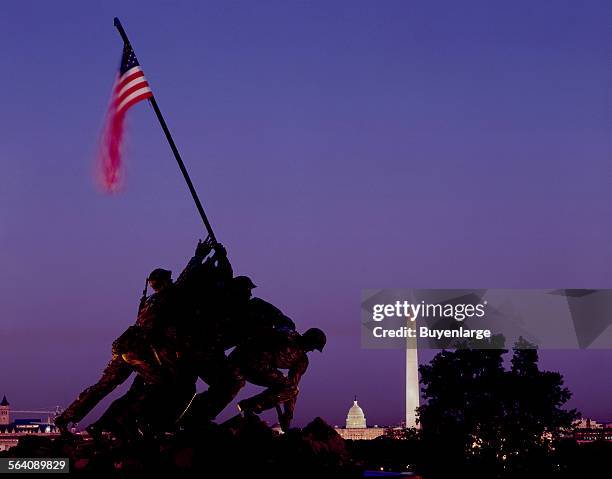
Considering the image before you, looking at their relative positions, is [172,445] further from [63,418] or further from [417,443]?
[417,443]

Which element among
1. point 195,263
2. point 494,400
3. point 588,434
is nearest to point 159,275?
point 195,263

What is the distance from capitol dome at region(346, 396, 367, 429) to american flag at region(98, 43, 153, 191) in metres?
149

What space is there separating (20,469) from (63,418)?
1.38m

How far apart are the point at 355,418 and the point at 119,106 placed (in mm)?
152209

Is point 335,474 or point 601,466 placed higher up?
point 601,466

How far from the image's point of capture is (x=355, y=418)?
166125 mm

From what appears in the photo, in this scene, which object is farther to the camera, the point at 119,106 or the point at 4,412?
the point at 4,412

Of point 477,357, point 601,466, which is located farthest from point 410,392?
point 601,466

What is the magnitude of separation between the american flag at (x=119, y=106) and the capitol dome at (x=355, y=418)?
488 feet

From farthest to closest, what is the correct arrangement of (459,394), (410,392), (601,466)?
1. (410,392)
2. (459,394)
3. (601,466)

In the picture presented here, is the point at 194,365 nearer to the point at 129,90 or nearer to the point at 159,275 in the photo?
the point at 159,275

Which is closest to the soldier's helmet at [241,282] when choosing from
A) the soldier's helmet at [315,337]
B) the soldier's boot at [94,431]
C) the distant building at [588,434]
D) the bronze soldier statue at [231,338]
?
the bronze soldier statue at [231,338]

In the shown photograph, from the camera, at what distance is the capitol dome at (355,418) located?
16488 centimetres

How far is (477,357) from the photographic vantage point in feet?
153
